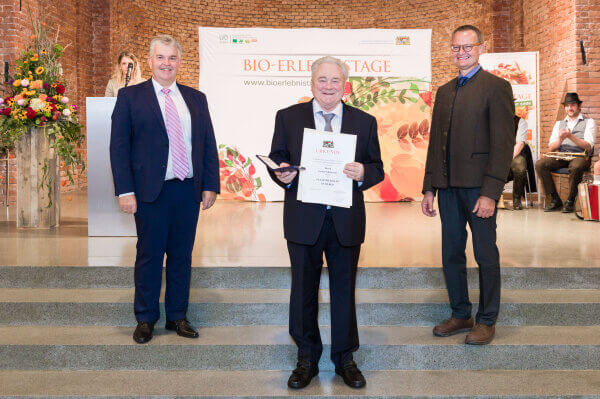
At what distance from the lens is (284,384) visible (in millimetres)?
3225

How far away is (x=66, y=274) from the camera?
419 cm

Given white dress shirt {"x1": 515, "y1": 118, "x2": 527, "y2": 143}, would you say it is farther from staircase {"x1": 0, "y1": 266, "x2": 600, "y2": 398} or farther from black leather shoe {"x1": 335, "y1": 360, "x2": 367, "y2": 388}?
black leather shoe {"x1": 335, "y1": 360, "x2": 367, "y2": 388}

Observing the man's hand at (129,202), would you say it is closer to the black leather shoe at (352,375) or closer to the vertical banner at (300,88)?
the black leather shoe at (352,375)

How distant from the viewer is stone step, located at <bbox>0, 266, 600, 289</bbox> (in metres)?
4.16

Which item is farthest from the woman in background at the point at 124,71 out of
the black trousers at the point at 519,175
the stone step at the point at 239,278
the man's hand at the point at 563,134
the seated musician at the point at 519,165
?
the man's hand at the point at 563,134

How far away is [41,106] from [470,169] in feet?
13.6

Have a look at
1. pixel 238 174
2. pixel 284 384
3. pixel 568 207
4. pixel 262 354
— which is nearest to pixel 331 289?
pixel 284 384

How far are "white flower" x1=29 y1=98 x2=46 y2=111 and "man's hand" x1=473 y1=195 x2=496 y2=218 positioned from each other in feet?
13.9

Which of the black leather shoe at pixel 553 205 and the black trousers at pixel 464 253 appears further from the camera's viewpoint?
the black leather shoe at pixel 553 205

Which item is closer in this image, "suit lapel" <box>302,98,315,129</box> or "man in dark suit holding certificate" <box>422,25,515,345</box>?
"suit lapel" <box>302,98,315,129</box>

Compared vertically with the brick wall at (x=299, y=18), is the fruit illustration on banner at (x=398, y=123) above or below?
below

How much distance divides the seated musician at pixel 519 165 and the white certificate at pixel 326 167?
567 cm

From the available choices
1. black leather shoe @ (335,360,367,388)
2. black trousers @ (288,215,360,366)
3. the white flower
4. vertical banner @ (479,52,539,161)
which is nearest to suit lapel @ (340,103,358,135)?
black trousers @ (288,215,360,366)

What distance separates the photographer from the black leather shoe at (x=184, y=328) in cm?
357
